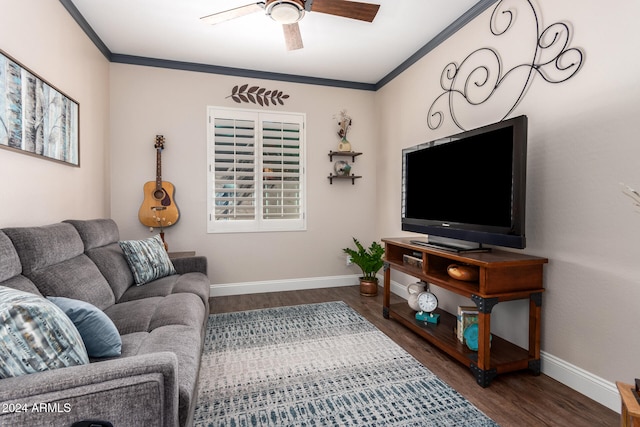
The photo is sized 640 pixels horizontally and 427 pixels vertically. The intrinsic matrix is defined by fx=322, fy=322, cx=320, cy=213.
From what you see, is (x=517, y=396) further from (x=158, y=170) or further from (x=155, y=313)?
(x=158, y=170)

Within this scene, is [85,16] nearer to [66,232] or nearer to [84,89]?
[84,89]

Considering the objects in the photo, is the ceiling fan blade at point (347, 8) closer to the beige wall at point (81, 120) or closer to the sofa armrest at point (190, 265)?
the beige wall at point (81, 120)

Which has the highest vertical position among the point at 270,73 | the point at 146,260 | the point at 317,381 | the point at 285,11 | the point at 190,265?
the point at 270,73

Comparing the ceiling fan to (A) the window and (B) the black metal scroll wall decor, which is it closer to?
(B) the black metal scroll wall decor

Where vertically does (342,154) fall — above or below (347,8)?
below

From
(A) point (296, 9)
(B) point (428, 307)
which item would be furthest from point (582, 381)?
(A) point (296, 9)

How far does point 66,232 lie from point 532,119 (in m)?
3.08

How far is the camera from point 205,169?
12.2 ft

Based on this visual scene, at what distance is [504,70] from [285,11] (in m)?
1.66

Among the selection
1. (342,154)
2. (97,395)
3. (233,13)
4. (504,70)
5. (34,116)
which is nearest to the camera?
(97,395)

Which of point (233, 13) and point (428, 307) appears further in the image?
point (428, 307)

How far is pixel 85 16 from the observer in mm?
2750

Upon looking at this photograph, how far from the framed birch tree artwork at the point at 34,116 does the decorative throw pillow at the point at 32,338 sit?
1.27 meters

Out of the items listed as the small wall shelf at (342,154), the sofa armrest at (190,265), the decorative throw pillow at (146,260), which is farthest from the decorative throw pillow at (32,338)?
the small wall shelf at (342,154)
